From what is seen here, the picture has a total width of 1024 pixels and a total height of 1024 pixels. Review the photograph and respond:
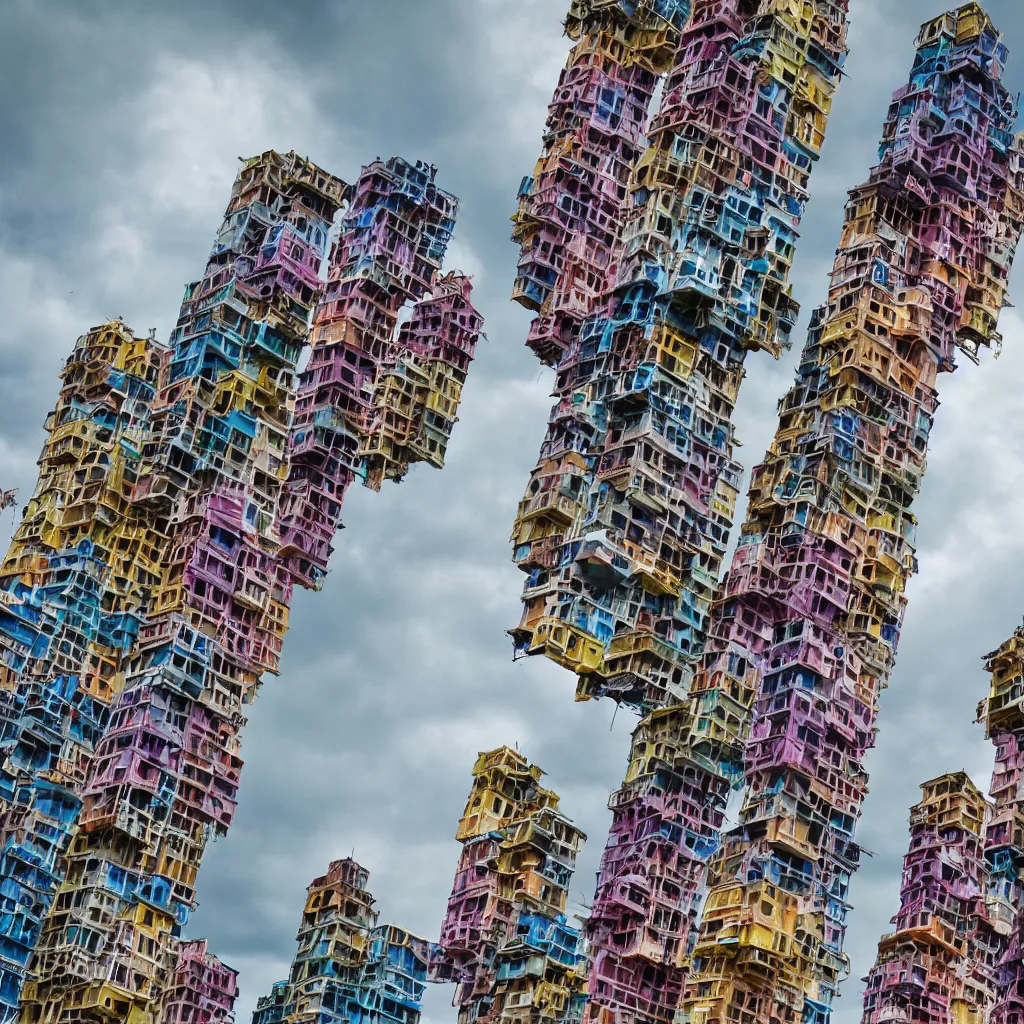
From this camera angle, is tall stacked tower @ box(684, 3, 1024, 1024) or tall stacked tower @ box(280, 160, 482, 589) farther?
tall stacked tower @ box(280, 160, 482, 589)

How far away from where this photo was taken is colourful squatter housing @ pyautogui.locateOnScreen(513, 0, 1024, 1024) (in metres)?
111

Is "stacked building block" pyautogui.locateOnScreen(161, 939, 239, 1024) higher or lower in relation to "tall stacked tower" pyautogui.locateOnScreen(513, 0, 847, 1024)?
lower

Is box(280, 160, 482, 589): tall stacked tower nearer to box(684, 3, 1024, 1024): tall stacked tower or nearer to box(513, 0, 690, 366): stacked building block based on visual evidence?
box(513, 0, 690, 366): stacked building block

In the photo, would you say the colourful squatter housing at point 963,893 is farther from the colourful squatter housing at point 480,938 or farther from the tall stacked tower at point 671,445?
the colourful squatter housing at point 480,938

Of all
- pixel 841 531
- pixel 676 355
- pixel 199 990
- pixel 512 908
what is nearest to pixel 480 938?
pixel 512 908

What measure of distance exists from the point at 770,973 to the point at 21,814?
3557cm

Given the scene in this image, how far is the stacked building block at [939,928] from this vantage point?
386 feet

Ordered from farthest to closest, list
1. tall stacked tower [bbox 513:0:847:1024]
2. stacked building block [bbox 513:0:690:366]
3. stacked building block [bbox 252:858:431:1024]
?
stacked building block [bbox 513:0:690:366] < stacked building block [bbox 252:858:431:1024] < tall stacked tower [bbox 513:0:847:1024]

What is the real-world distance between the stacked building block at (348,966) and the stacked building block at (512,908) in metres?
1.77

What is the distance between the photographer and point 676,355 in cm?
12112

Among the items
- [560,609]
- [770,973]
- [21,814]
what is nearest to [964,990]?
[770,973]

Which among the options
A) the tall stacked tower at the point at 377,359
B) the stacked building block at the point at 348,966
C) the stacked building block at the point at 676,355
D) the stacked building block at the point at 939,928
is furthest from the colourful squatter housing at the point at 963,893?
the tall stacked tower at the point at 377,359

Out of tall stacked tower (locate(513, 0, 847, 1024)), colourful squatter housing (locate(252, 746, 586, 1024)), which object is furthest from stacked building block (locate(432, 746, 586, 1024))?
tall stacked tower (locate(513, 0, 847, 1024))

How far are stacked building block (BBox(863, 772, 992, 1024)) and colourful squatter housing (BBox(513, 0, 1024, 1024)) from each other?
20.9 feet
